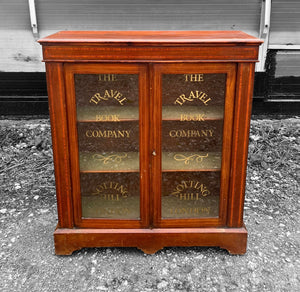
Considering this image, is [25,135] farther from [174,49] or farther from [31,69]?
[174,49]

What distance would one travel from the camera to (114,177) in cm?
261

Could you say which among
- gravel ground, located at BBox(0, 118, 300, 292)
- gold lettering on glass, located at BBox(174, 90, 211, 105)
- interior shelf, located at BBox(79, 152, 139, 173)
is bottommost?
gravel ground, located at BBox(0, 118, 300, 292)

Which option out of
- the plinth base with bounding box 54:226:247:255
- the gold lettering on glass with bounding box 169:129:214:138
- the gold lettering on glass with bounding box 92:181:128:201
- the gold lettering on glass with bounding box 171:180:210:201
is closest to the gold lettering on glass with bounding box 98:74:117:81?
the gold lettering on glass with bounding box 169:129:214:138

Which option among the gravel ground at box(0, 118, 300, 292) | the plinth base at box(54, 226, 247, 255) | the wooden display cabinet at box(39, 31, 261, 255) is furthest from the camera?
the plinth base at box(54, 226, 247, 255)

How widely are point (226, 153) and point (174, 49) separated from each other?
85 centimetres

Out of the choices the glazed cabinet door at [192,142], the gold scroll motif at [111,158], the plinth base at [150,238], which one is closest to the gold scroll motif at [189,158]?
the glazed cabinet door at [192,142]

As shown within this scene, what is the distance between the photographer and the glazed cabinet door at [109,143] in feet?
7.72

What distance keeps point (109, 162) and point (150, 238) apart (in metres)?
0.68

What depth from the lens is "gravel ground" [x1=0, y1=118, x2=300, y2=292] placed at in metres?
2.38

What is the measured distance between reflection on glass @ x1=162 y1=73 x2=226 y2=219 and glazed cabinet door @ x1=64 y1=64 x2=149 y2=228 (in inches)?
6.7

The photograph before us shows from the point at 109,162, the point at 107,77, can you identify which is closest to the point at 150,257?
the point at 109,162

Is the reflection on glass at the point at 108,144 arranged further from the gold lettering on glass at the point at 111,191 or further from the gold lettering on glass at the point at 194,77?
the gold lettering on glass at the point at 194,77

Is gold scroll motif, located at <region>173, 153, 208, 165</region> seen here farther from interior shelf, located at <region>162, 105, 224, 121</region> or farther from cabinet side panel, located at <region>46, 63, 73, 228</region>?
cabinet side panel, located at <region>46, 63, 73, 228</region>

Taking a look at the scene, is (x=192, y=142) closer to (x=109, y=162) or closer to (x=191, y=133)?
(x=191, y=133)
